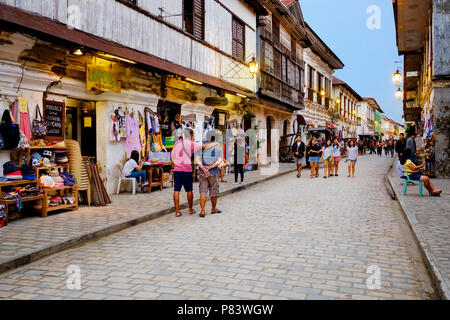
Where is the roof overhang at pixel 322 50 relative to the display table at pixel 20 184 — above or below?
above

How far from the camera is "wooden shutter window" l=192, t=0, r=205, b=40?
13562 millimetres

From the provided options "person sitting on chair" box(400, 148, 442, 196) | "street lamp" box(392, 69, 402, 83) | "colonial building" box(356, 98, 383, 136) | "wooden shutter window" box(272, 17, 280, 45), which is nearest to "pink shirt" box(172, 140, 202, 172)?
"person sitting on chair" box(400, 148, 442, 196)

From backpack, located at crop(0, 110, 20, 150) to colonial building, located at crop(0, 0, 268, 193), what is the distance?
14.3 inches

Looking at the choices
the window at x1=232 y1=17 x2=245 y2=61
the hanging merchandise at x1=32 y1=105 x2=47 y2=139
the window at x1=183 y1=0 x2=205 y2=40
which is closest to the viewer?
the hanging merchandise at x1=32 y1=105 x2=47 y2=139

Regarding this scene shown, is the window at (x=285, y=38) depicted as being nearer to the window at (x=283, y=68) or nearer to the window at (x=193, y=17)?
the window at (x=283, y=68)

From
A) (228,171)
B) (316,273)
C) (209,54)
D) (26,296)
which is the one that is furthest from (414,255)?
(228,171)

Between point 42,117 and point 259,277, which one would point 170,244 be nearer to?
point 259,277

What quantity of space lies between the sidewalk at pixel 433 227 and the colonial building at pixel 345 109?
27316 mm

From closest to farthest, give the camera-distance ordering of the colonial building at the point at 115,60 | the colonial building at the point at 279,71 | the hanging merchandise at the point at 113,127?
the colonial building at the point at 115,60 → the hanging merchandise at the point at 113,127 → the colonial building at the point at 279,71

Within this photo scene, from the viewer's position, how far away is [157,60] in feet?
34.9

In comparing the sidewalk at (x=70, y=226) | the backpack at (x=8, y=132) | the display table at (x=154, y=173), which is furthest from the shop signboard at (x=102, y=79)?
the sidewalk at (x=70, y=226)

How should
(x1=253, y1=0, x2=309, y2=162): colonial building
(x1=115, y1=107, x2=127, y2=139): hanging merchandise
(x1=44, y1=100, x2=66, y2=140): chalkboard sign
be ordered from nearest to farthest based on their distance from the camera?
1. (x1=44, y1=100, x2=66, y2=140): chalkboard sign
2. (x1=115, y1=107, x2=127, y2=139): hanging merchandise
3. (x1=253, y1=0, x2=309, y2=162): colonial building

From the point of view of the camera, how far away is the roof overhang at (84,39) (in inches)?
252

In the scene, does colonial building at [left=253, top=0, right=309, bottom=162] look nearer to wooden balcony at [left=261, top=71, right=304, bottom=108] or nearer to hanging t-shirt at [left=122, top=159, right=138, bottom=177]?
wooden balcony at [left=261, top=71, right=304, bottom=108]
